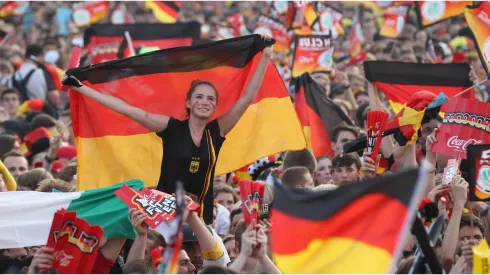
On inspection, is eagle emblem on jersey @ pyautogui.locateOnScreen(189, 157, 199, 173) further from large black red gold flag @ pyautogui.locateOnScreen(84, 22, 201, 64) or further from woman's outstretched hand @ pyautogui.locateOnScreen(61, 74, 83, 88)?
large black red gold flag @ pyautogui.locateOnScreen(84, 22, 201, 64)

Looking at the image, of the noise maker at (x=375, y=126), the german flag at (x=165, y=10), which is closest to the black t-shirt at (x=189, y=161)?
the noise maker at (x=375, y=126)

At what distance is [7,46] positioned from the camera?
22.5 m

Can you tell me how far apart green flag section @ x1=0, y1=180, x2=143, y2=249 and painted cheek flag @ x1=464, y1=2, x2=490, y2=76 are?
3.42m

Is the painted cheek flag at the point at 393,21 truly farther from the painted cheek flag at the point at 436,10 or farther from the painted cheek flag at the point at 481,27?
the painted cheek flag at the point at 481,27

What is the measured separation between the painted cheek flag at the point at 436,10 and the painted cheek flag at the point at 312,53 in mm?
1235

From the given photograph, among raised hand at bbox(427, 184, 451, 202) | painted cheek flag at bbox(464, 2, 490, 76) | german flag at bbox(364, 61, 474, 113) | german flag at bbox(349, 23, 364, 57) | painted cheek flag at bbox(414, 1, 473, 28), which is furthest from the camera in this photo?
german flag at bbox(349, 23, 364, 57)

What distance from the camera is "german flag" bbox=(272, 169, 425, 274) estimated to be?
A: 17.9 ft

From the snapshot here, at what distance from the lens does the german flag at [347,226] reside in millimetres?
5469

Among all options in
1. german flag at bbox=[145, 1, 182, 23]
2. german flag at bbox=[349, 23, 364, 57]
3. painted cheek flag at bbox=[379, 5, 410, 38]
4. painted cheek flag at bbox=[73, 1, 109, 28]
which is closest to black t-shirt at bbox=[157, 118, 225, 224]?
german flag at bbox=[145, 1, 182, 23]

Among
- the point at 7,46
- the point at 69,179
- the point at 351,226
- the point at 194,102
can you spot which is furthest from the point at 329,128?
the point at 7,46

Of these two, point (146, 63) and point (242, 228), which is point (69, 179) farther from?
point (242, 228)

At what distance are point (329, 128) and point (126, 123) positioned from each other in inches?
144

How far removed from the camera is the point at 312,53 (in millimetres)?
15609

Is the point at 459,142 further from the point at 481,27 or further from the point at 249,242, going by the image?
the point at 249,242
